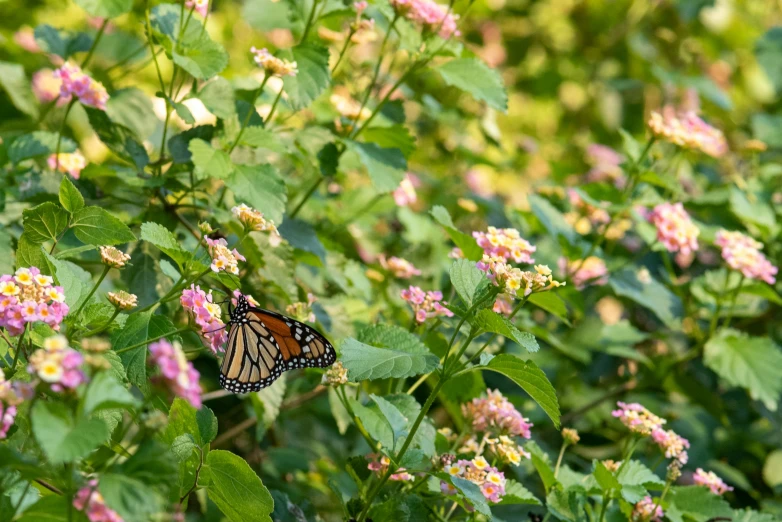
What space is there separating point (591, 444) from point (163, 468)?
6.64 feet

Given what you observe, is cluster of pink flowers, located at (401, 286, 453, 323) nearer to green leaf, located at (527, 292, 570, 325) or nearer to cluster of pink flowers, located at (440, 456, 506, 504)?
green leaf, located at (527, 292, 570, 325)

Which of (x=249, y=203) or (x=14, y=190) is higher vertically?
(x=249, y=203)

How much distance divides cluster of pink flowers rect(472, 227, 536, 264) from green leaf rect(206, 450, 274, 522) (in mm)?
703

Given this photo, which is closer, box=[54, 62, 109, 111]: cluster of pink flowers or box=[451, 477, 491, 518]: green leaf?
box=[451, 477, 491, 518]: green leaf

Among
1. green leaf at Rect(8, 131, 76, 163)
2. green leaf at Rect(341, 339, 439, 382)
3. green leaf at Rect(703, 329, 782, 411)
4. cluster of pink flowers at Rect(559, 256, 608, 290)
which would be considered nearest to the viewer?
green leaf at Rect(341, 339, 439, 382)

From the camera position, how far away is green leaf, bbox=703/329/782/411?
2604 mm

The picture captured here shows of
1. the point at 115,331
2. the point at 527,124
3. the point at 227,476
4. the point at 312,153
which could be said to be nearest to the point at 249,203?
the point at 312,153

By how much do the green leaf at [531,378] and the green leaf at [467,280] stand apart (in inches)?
5.0

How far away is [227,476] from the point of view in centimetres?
152

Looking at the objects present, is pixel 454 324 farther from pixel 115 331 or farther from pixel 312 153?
pixel 115 331

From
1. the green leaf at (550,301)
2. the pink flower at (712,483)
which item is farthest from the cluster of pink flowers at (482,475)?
the pink flower at (712,483)

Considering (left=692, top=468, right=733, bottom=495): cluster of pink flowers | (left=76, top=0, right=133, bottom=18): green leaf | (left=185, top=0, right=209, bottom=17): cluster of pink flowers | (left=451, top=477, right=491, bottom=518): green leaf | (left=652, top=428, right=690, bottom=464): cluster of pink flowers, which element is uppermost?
(left=185, top=0, right=209, bottom=17): cluster of pink flowers

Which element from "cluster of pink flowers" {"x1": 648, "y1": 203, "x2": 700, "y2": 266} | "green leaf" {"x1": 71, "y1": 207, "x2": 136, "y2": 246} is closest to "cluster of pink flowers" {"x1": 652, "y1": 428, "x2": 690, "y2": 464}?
"cluster of pink flowers" {"x1": 648, "y1": 203, "x2": 700, "y2": 266}

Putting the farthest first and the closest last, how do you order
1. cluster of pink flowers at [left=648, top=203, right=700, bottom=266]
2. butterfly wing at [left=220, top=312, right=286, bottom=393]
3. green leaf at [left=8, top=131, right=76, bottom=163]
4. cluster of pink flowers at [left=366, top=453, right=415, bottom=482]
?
cluster of pink flowers at [left=648, top=203, right=700, bottom=266] < green leaf at [left=8, top=131, right=76, bottom=163] < butterfly wing at [left=220, top=312, right=286, bottom=393] < cluster of pink flowers at [left=366, top=453, right=415, bottom=482]
